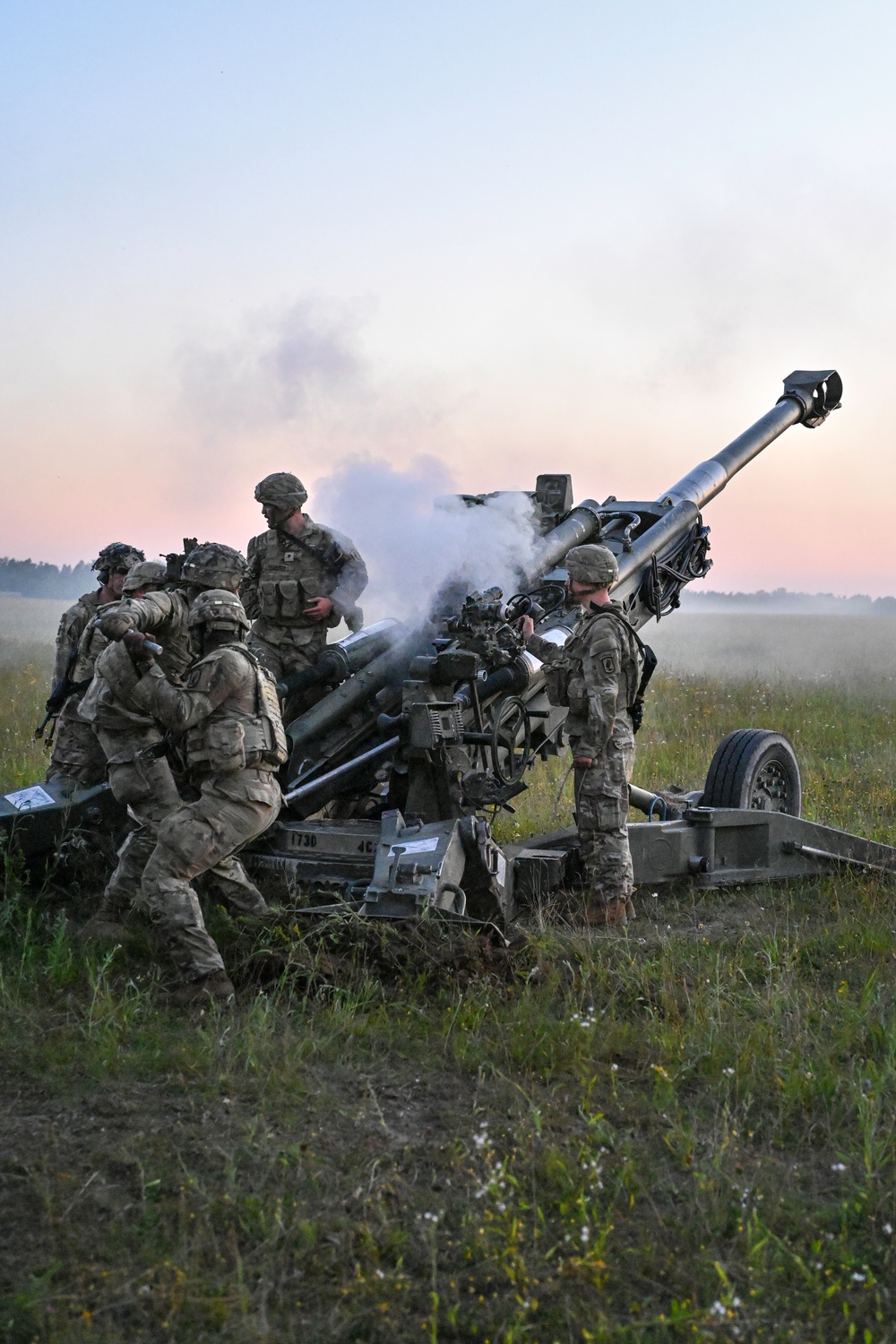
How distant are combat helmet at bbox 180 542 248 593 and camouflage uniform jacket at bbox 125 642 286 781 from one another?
0.49m

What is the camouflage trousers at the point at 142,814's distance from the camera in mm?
6059

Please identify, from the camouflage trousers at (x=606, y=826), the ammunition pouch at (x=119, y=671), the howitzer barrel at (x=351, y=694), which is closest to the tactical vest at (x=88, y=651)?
the ammunition pouch at (x=119, y=671)

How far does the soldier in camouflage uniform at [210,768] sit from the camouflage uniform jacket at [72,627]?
2.44 meters

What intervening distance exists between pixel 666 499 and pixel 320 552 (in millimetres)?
2801

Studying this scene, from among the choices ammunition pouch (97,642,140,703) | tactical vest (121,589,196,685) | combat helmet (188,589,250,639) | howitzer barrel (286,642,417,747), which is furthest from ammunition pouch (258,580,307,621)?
combat helmet (188,589,250,639)

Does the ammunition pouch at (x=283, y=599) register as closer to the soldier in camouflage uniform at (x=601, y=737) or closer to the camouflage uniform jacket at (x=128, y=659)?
the camouflage uniform jacket at (x=128, y=659)

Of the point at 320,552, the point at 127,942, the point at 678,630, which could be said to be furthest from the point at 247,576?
the point at 678,630

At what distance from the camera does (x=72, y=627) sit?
8.45 meters

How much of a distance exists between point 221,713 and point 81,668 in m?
2.48

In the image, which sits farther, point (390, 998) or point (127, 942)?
point (127, 942)

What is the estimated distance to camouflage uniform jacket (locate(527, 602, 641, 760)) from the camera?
684 cm

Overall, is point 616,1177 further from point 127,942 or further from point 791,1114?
point 127,942

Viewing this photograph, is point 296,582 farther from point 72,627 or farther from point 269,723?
point 269,723

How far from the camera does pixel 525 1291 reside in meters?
3.37
